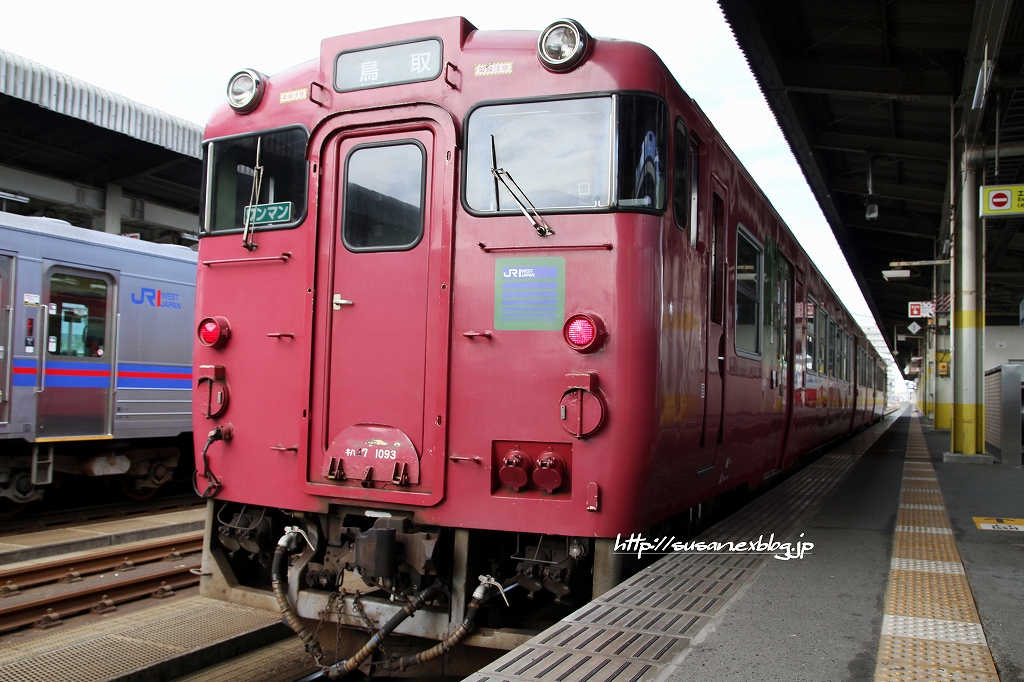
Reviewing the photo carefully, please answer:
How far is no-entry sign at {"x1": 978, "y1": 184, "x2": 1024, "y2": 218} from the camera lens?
10680 millimetres

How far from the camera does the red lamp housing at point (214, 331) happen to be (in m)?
4.33

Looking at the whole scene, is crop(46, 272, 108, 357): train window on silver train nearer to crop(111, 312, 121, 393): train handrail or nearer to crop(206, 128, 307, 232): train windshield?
crop(111, 312, 121, 393): train handrail

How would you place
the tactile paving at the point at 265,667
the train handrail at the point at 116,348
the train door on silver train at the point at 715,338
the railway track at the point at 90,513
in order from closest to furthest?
the tactile paving at the point at 265,667
the train door on silver train at the point at 715,338
the railway track at the point at 90,513
the train handrail at the point at 116,348

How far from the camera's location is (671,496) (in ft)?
13.3

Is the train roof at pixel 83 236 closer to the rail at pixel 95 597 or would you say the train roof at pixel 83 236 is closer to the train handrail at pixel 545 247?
the rail at pixel 95 597

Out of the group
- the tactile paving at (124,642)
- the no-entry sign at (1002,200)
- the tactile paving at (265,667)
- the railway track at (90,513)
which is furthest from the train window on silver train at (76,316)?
the no-entry sign at (1002,200)

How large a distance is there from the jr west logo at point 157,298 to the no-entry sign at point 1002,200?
419 inches

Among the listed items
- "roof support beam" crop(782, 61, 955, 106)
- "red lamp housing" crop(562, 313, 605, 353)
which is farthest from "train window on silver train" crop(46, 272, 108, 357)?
"roof support beam" crop(782, 61, 955, 106)

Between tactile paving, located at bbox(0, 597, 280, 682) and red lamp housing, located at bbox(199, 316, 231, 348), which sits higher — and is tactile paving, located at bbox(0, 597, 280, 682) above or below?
below

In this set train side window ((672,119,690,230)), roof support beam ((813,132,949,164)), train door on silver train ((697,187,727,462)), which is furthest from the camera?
roof support beam ((813,132,949,164))

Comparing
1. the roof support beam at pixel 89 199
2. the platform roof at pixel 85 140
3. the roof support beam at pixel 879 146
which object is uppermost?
the roof support beam at pixel 879 146

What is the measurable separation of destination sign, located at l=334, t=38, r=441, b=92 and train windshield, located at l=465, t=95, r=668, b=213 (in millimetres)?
376

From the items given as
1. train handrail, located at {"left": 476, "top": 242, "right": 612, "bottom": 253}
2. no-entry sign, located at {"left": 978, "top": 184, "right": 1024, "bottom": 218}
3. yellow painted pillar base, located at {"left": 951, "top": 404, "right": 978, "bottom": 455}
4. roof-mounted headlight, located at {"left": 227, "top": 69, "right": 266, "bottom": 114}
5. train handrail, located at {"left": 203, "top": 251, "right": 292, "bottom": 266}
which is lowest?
yellow painted pillar base, located at {"left": 951, "top": 404, "right": 978, "bottom": 455}

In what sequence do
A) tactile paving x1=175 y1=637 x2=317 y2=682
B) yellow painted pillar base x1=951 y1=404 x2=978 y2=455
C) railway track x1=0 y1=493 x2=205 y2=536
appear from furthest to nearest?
1. yellow painted pillar base x1=951 y1=404 x2=978 y2=455
2. railway track x1=0 y1=493 x2=205 y2=536
3. tactile paving x1=175 y1=637 x2=317 y2=682
